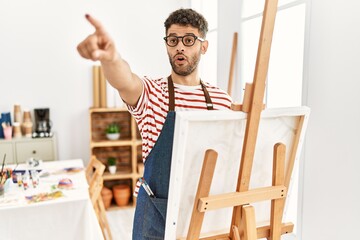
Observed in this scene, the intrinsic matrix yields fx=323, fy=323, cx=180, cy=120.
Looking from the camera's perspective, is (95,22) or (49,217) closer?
(95,22)

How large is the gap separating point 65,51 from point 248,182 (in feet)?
10.7

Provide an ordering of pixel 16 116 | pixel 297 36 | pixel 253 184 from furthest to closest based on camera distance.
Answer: pixel 16 116 < pixel 297 36 < pixel 253 184

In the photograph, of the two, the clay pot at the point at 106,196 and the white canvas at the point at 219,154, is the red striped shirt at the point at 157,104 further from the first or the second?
Result: the clay pot at the point at 106,196

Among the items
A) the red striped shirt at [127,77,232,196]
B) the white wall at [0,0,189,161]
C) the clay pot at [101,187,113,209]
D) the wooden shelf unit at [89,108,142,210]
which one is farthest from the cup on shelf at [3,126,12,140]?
Answer: the red striped shirt at [127,77,232,196]

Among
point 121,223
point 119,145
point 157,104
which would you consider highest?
point 157,104

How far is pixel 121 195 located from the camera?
383 cm

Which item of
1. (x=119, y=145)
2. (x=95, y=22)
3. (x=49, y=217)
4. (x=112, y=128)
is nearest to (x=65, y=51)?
(x=112, y=128)

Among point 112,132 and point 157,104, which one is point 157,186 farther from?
point 112,132

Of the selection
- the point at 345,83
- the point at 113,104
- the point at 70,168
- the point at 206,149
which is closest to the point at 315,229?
the point at 345,83

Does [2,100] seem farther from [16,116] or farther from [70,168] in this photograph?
[70,168]

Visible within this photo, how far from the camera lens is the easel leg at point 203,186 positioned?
38.5 inches

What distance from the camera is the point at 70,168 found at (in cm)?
290

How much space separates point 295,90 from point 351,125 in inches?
Result: 24.1

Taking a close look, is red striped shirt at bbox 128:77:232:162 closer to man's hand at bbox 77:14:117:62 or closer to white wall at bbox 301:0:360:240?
man's hand at bbox 77:14:117:62
